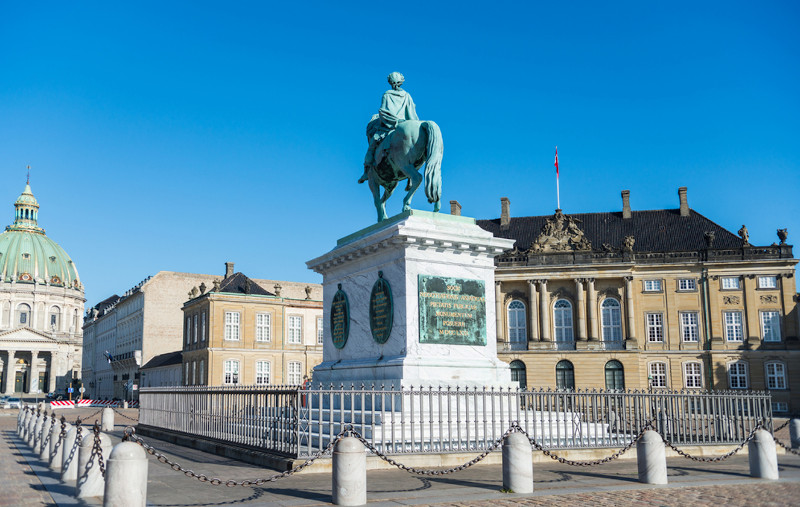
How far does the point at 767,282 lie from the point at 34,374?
133436 millimetres

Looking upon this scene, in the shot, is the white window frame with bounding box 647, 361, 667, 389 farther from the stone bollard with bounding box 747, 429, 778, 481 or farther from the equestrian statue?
the stone bollard with bounding box 747, 429, 778, 481

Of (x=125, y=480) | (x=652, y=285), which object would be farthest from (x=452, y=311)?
(x=652, y=285)

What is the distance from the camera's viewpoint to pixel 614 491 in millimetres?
10070

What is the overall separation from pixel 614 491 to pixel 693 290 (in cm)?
5123

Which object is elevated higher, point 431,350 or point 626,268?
point 626,268

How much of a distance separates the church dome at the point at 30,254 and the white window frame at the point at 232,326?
115 metres

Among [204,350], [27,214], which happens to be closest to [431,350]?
[204,350]

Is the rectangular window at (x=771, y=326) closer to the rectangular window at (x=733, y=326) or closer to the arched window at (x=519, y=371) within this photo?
the rectangular window at (x=733, y=326)

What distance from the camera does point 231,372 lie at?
186 feet

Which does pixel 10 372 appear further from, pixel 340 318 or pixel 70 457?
pixel 70 457

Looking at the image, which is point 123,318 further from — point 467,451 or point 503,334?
point 467,451

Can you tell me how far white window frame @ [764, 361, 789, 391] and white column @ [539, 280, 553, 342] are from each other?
631 inches

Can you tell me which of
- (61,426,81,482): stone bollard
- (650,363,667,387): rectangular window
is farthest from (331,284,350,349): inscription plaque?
(650,363,667,387): rectangular window

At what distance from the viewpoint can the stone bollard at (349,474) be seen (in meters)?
8.80
